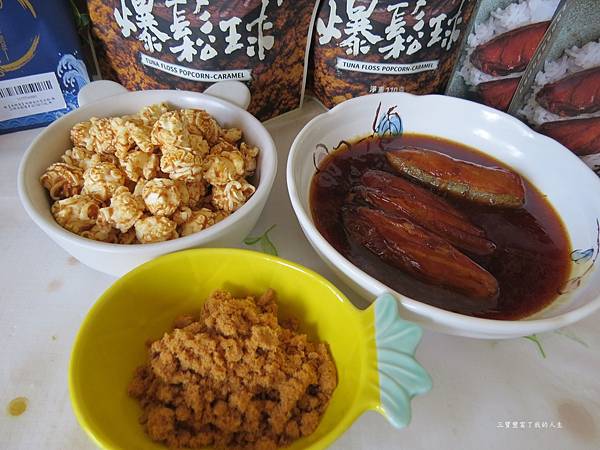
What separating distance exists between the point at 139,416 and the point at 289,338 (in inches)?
6.8

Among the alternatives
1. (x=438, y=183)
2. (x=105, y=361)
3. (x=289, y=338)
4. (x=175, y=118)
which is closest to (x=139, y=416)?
(x=105, y=361)

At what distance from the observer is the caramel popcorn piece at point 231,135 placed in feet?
2.15

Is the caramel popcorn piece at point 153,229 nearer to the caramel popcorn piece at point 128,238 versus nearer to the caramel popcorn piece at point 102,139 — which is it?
the caramel popcorn piece at point 128,238

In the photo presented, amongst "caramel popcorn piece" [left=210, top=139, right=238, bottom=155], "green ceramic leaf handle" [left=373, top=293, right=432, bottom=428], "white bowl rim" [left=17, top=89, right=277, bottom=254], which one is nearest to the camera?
"green ceramic leaf handle" [left=373, top=293, right=432, bottom=428]

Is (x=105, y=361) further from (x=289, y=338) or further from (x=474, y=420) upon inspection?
(x=474, y=420)

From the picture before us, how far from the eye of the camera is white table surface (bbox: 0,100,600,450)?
19.8 inches

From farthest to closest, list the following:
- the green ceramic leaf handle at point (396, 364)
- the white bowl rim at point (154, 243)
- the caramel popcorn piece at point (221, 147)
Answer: the caramel popcorn piece at point (221, 147) → the white bowl rim at point (154, 243) → the green ceramic leaf handle at point (396, 364)

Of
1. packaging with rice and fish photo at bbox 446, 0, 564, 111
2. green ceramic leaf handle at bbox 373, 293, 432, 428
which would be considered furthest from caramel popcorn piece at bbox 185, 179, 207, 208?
packaging with rice and fish photo at bbox 446, 0, 564, 111

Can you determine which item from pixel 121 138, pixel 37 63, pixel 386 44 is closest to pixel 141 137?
pixel 121 138

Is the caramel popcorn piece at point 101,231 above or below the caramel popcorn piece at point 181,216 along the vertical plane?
below

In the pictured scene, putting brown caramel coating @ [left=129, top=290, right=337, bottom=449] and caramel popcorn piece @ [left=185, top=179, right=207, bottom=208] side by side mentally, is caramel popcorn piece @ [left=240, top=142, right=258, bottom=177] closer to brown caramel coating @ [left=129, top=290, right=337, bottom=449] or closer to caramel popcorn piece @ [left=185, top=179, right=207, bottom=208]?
caramel popcorn piece @ [left=185, top=179, right=207, bottom=208]

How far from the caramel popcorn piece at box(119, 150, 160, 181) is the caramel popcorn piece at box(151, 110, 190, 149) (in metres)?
0.02

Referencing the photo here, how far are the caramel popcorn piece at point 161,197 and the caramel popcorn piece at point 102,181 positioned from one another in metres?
0.05

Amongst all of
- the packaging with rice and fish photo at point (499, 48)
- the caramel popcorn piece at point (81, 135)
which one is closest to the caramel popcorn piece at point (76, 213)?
the caramel popcorn piece at point (81, 135)
